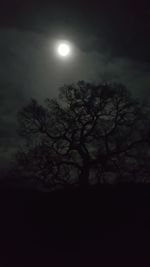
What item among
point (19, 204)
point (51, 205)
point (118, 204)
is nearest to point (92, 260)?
point (118, 204)

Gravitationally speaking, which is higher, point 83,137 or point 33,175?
point 83,137

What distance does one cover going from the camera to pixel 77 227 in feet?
43.2

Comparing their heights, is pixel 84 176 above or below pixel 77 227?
above

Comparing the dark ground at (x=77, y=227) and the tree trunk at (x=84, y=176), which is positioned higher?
the tree trunk at (x=84, y=176)

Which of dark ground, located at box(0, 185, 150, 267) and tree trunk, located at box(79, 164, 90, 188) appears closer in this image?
dark ground, located at box(0, 185, 150, 267)

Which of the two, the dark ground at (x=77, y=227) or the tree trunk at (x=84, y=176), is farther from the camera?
the tree trunk at (x=84, y=176)

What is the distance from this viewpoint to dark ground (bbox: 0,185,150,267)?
33.9ft

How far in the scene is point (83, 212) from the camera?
14570 mm

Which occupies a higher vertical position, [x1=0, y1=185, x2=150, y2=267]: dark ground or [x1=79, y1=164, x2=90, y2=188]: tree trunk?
[x1=79, y1=164, x2=90, y2=188]: tree trunk

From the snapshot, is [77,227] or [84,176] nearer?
[77,227]

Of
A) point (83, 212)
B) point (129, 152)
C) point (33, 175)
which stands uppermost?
point (129, 152)

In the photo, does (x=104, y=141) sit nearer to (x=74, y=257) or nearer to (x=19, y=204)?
(x=19, y=204)

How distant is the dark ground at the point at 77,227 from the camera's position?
10344 millimetres

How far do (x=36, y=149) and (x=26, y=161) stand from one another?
1010 millimetres
